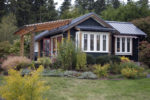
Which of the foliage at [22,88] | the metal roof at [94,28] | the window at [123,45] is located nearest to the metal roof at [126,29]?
the window at [123,45]

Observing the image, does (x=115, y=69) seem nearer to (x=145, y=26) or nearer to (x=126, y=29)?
(x=126, y=29)

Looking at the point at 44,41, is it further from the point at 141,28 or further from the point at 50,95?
the point at 50,95

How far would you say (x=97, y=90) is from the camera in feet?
26.7

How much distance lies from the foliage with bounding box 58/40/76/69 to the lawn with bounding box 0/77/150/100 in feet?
11.3

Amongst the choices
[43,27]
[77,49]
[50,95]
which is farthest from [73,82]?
[43,27]

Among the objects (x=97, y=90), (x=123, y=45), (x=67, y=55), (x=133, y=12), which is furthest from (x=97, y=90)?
(x=133, y=12)

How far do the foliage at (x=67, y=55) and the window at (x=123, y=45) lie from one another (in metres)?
7.21

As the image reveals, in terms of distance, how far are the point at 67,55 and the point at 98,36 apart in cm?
532

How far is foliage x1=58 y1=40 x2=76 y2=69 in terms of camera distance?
42.0 ft

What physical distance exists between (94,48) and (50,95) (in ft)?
33.8

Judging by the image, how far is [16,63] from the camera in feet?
41.4

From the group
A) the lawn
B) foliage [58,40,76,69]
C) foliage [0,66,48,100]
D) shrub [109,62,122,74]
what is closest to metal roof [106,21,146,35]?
shrub [109,62,122,74]

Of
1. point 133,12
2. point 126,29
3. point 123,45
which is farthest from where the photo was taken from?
point 133,12

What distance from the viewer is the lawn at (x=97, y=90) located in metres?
7.20
